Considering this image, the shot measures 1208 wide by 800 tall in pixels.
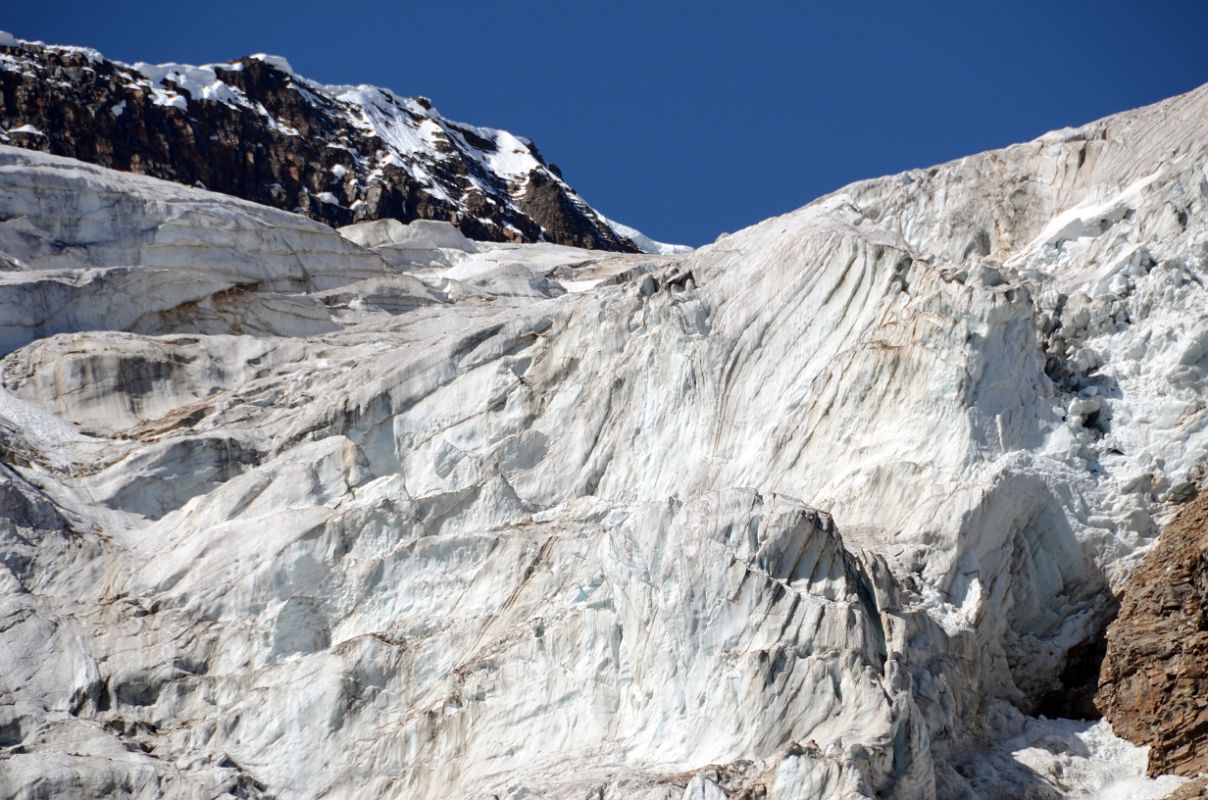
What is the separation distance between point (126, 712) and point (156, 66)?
61759mm

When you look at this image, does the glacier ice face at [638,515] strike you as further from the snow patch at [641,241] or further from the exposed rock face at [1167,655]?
the snow patch at [641,241]

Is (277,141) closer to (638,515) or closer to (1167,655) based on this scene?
(638,515)

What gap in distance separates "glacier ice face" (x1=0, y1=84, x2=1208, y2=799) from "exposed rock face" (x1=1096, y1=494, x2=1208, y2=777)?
859 mm

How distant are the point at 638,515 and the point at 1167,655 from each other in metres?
9.20

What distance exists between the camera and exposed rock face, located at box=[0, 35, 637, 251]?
86188mm

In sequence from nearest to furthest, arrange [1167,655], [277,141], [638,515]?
1. [1167,655]
2. [638,515]
3. [277,141]

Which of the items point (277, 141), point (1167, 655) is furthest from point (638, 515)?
point (277, 141)

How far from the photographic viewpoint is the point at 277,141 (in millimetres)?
91875

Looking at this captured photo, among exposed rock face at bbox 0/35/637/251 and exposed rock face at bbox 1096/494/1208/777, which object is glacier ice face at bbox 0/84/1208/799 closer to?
exposed rock face at bbox 1096/494/1208/777

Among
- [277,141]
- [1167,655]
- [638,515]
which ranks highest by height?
[277,141]

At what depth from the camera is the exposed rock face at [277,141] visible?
3393 inches

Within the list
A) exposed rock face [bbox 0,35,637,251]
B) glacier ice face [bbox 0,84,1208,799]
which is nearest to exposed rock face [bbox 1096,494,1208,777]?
glacier ice face [bbox 0,84,1208,799]

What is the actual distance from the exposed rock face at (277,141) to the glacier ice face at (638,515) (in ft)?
126

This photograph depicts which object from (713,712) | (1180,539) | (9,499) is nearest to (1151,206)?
(1180,539)
